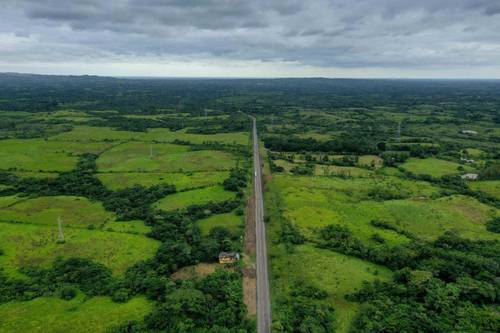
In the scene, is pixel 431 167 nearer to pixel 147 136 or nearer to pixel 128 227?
pixel 128 227

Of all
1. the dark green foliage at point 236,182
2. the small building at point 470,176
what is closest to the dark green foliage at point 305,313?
the dark green foliage at point 236,182

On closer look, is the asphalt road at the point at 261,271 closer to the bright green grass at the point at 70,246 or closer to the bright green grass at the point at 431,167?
the bright green grass at the point at 70,246

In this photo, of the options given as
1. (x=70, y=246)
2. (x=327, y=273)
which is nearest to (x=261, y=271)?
(x=327, y=273)

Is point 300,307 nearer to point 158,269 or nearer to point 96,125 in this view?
point 158,269

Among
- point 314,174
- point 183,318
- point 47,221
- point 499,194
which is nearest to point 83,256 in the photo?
point 47,221

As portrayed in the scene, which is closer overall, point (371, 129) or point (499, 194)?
point (499, 194)

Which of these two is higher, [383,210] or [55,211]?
[383,210]
